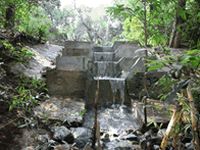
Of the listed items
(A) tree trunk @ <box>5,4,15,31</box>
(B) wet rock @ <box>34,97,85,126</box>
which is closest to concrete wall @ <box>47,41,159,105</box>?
(B) wet rock @ <box>34,97,85,126</box>

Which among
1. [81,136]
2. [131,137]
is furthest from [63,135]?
[131,137]

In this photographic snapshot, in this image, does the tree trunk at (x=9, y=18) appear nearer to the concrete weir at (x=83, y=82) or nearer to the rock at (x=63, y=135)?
the concrete weir at (x=83, y=82)

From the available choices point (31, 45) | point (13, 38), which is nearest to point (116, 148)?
point (13, 38)

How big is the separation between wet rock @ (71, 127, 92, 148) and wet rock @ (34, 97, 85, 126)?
31cm

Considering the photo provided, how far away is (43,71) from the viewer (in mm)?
6305

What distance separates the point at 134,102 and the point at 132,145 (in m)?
2.14

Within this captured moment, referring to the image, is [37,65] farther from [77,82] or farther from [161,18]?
[161,18]

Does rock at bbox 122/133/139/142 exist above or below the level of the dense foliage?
below

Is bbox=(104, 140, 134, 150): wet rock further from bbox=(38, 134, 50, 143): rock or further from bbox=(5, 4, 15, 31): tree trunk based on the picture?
bbox=(5, 4, 15, 31): tree trunk

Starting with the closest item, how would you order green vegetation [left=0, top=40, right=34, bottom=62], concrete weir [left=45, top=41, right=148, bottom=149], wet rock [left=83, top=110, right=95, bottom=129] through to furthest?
1. wet rock [left=83, top=110, right=95, bottom=129]
2. concrete weir [left=45, top=41, right=148, bottom=149]
3. green vegetation [left=0, top=40, right=34, bottom=62]

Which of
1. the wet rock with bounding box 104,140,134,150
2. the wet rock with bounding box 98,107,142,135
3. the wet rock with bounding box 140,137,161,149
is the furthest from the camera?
the wet rock with bounding box 98,107,142,135

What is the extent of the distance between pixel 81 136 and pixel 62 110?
1.09 meters

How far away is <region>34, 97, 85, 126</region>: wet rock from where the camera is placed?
467 cm

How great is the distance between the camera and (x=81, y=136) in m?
4.18
